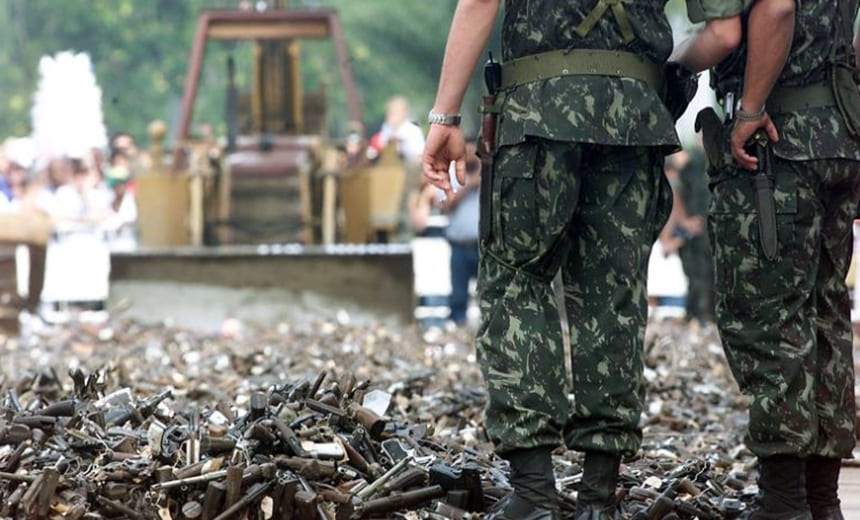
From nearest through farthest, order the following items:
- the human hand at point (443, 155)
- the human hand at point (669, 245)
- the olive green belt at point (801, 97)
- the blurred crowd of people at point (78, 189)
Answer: the human hand at point (443, 155)
the olive green belt at point (801, 97)
the human hand at point (669, 245)
the blurred crowd of people at point (78, 189)

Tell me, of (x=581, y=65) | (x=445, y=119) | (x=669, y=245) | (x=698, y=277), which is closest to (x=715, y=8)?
(x=581, y=65)

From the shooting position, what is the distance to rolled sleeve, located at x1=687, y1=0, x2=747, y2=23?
424 cm

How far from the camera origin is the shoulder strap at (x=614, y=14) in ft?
13.9

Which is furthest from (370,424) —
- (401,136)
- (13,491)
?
(401,136)

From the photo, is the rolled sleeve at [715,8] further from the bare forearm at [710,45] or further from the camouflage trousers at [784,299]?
the camouflage trousers at [784,299]

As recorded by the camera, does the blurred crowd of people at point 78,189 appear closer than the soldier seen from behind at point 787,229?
No

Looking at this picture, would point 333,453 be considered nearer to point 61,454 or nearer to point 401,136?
point 61,454

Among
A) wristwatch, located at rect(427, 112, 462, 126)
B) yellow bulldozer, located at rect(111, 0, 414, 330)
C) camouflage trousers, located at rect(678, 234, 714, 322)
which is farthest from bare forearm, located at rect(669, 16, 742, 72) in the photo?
yellow bulldozer, located at rect(111, 0, 414, 330)

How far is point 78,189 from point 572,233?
597 inches

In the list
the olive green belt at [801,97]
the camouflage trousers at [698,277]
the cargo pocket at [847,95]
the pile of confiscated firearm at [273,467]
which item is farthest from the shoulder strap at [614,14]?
the camouflage trousers at [698,277]

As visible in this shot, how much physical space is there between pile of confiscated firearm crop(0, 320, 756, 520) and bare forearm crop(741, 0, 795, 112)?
1147mm

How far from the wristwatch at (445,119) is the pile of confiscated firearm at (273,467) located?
3.10ft

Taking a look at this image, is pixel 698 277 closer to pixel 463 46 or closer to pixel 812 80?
pixel 812 80

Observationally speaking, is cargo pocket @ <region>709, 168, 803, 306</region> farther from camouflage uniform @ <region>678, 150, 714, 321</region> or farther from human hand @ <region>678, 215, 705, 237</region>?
human hand @ <region>678, 215, 705, 237</region>
